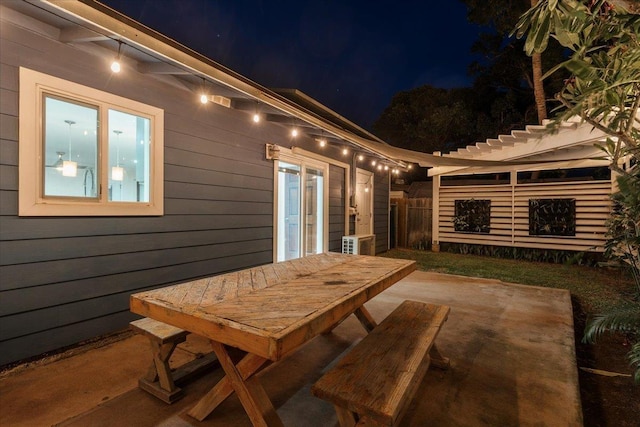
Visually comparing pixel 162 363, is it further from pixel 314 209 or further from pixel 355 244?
pixel 355 244

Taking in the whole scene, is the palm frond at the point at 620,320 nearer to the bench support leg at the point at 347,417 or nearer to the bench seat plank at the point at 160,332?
the bench support leg at the point at 347,417

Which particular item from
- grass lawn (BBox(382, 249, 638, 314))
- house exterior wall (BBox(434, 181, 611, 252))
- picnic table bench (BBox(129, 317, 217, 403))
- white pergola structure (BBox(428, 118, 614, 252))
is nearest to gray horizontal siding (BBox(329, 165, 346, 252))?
grass lawn (BBox(382, 249, 638, 314))

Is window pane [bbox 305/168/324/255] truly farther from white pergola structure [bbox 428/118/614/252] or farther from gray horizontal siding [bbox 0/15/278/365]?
white pergola structure [bbox 428/118/614/252]

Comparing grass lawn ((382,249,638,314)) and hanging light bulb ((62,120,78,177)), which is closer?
hanging light bulb ((62,120,78,177))

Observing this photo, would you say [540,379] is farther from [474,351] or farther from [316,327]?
[316,327]

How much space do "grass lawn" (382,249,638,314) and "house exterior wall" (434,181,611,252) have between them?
52cm

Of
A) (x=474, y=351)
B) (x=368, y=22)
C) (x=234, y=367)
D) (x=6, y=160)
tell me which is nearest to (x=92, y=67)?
(x=6, y=160)

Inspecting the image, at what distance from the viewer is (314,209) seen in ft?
18.8

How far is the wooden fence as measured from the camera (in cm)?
947

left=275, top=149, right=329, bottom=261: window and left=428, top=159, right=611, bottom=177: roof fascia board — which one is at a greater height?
left=428, top=159, right=611, bottom=177: roof fascia board

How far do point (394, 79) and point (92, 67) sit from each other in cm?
3595

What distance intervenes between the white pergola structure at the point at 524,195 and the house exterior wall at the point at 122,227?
410 cm

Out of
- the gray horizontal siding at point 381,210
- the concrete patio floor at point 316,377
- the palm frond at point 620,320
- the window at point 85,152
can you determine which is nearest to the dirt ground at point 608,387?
the concrete patio floor at point 316,377

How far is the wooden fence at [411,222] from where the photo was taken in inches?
373
